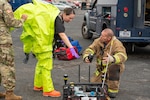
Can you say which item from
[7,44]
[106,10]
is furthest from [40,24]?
[106,10]

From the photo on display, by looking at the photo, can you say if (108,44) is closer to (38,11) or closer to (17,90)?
(38,11)

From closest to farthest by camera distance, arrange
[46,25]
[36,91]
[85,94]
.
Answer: [85,94] → [46,25] → [36,91]

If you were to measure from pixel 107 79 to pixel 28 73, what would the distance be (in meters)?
2.36

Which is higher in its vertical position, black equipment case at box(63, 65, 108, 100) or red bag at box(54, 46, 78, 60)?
black equipment case at box(63, 65, 108, 100)

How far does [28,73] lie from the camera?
25.3 ft

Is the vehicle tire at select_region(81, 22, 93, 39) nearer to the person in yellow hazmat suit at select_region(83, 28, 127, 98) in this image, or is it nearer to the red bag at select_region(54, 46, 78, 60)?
the red bag at select_region(54, 46, 78, 60)

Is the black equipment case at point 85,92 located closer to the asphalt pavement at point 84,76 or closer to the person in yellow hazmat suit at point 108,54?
the person in yellow hazmat suit at point 108,54

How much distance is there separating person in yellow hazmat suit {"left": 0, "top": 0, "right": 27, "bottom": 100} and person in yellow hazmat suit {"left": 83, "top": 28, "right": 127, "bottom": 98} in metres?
1.16

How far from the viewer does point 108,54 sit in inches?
219

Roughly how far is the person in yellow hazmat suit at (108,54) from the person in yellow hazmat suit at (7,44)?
1.16 m

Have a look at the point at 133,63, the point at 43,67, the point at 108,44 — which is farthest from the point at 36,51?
the point at 133,63

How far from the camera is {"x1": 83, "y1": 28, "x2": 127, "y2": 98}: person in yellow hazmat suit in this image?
5.59 m

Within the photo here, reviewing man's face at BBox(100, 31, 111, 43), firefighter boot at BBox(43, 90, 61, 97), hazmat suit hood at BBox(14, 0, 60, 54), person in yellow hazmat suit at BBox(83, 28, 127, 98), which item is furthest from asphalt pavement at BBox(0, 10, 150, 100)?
man's face at BBox(100, 31, 111, 43)

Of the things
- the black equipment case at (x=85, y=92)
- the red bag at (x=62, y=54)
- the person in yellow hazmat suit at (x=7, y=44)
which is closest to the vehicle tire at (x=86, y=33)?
the red bag at (x=62, y=54)
